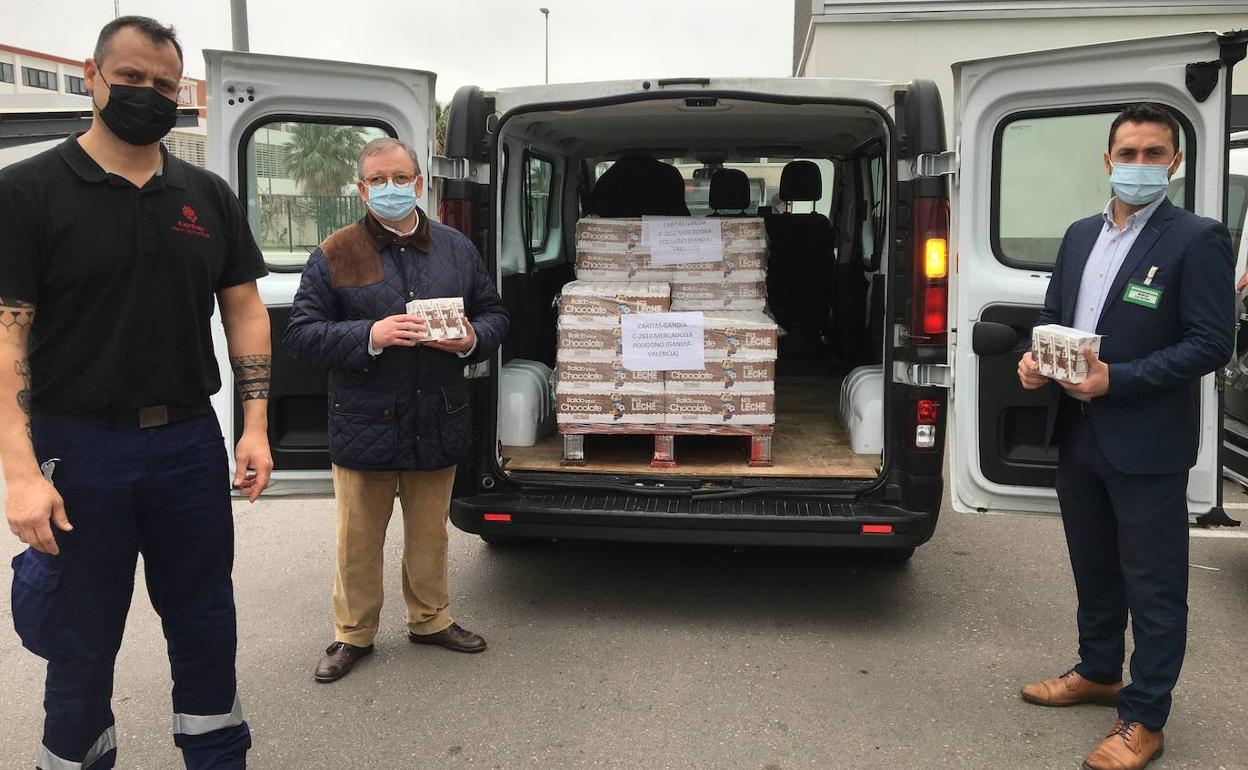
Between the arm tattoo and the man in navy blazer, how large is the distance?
2.30m

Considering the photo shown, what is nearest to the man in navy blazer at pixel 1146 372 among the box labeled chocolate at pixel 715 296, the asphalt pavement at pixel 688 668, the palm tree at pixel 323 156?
the asphalt pavement at pixel 688 668

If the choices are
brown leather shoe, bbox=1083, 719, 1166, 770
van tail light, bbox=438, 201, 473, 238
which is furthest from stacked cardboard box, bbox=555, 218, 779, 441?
brown leather shoe, bbox=1083, 719, 1166, 770

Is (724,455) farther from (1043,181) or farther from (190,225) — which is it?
(190,225)

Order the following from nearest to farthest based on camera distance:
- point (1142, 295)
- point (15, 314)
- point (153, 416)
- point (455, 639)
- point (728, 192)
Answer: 1. point (15, 314)
2. point (153, 416)
3. point (1142, 295)
4. point (455, 639)
5. point (728, 192)

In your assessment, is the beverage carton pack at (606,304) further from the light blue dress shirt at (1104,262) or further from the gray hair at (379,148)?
the light blue dress shirt at (1104,262)

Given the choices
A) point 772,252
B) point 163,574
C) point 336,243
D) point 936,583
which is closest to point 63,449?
point 163,574

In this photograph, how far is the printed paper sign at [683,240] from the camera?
4578mm

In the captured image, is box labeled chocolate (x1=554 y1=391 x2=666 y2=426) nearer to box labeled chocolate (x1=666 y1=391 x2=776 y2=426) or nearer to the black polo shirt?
box labeled chocolate (x1=666 y1=391 x2=776 y2=426)

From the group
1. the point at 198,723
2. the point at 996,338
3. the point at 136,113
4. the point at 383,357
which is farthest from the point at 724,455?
the point at 136,113

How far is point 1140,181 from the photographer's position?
291cm

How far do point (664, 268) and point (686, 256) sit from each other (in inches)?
4.5

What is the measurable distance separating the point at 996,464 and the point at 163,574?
2796mm

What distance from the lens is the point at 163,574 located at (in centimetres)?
262

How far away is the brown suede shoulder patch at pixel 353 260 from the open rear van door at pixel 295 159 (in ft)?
1.41
